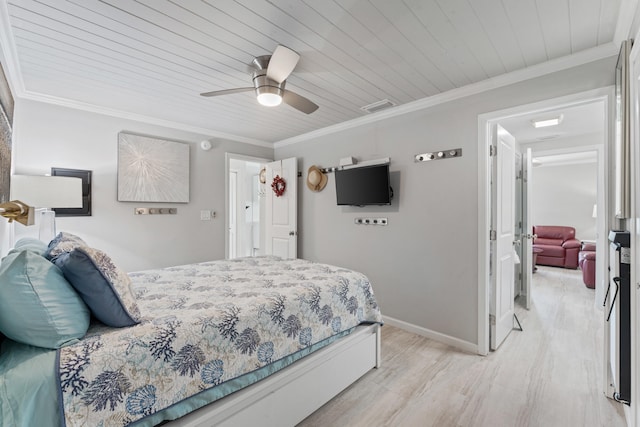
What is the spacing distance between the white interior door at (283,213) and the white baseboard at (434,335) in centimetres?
170

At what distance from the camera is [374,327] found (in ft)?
7.70

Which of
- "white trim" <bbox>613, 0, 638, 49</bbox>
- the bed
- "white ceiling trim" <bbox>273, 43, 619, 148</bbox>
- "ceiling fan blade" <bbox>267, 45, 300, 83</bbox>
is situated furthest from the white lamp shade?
"white trim" <bbox>613, 0, 638, 49</bbox>

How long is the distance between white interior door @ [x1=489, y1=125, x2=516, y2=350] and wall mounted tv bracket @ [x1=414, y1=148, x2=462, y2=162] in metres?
0.32

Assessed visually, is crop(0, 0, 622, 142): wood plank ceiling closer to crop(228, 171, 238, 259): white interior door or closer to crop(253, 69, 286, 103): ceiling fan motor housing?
crop(253, 69, 286, 103): ceiling fan motor housing

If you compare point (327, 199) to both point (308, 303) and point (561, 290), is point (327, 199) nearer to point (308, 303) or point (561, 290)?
point (308, 303)

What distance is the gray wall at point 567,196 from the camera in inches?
271

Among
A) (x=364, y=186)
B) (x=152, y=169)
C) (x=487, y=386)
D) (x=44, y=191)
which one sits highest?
(x=152, y=169)

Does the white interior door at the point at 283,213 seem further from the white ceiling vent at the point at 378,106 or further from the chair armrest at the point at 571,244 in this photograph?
the chair armrest at the point at 571,244

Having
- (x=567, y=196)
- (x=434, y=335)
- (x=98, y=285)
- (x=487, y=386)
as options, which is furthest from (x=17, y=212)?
(x=567, y=196)

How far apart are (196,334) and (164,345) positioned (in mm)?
141

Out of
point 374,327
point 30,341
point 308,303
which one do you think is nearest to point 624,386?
point 374,327

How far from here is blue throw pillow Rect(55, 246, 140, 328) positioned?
3.98ft

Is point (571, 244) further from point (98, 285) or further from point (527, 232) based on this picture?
point (98, 285)

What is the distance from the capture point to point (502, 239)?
9.27ft
